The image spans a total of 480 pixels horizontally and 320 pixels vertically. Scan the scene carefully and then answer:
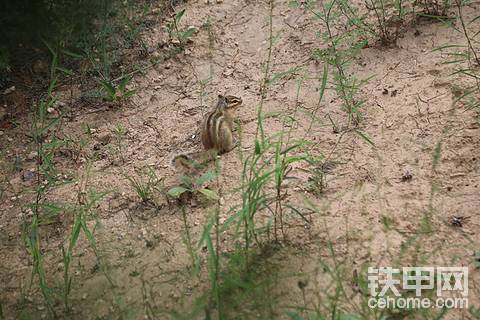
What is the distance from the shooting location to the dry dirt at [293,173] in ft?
9.51

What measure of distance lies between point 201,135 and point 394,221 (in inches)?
55.2

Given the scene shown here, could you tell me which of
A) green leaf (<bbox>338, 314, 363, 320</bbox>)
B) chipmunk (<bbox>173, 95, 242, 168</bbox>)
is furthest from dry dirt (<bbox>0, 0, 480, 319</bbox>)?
green leaf (<bbox>338, 314, 363, 320</bbox>)

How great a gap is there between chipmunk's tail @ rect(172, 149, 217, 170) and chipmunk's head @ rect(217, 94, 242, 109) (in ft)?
1.29

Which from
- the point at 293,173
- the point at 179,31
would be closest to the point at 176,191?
the point at 293,173

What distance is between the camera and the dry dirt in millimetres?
2898

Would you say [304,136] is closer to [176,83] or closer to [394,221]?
[394,221]

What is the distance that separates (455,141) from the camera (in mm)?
3422

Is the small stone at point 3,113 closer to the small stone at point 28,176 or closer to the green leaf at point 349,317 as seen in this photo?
the small stone at point 28,176

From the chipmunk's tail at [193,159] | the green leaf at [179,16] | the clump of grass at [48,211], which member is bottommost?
A: the clump of grass at [48,211]

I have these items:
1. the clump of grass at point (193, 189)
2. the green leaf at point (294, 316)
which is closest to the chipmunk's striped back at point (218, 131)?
the clump of grass at point (193, 189)

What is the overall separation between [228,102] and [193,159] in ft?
1.77

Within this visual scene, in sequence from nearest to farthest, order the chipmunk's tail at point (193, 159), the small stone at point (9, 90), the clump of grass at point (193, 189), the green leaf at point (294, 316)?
the green leaf at point (294, 316) < the clump of grass at point (193, 189) < the chipmunk's tail at point (193, 159) < the small stone at point (9, 90)

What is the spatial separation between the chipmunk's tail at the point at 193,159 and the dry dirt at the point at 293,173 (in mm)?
78

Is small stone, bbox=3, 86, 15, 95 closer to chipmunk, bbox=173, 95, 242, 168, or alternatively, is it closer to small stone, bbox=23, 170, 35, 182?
small stone, bbox=23, 170, 35, 182
